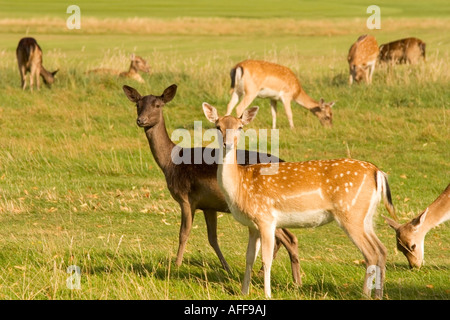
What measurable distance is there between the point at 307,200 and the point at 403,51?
17.3 m

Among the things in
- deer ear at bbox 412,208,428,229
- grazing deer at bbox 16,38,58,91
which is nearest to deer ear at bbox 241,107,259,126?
deer ear at bbox 412,208,428,229

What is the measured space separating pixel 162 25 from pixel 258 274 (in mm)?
38610

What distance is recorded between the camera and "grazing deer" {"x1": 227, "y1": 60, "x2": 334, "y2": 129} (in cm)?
1634

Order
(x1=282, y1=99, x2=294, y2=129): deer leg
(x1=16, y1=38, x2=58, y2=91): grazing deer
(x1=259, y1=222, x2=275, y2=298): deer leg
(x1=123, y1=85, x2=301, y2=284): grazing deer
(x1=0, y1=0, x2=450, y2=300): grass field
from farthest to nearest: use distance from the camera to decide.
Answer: (x1=16, y1=38, x2=58, y2=91): grazing deer, (x1=282, y1=99, x2=294, y2=129): deer leg, (x1=123, y1=85, x2=301, y2=284): grazing deer, (x1=0, y1=0, x2=450, y2=300): grass field, (x1=259, y1=222, x2=275, y2=298): deer leg

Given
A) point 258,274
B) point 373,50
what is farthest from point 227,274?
point 373,50

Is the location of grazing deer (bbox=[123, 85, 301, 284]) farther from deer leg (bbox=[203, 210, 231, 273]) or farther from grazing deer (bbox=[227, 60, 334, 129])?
grazing deer (bbox=[227, 60, 334, 129])

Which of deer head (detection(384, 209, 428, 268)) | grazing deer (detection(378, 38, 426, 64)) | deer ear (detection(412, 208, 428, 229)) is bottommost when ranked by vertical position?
deer head (detection(384, 209, 428, 268))

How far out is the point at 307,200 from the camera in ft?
22.0

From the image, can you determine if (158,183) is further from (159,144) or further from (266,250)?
(266,250)

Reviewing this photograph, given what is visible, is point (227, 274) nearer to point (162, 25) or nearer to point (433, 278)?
point (433, 278)

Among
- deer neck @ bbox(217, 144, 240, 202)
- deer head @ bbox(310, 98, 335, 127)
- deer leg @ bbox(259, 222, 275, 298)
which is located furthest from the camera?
deer head @ bbox(310, 98, 335, 127)

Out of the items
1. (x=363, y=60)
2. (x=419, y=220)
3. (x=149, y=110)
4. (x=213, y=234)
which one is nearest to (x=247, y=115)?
(x=213, y=234)

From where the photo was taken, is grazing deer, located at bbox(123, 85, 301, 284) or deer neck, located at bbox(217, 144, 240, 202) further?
grazing deer, located at bbox(123, 85, 301, 284)

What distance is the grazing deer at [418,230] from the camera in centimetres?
802
